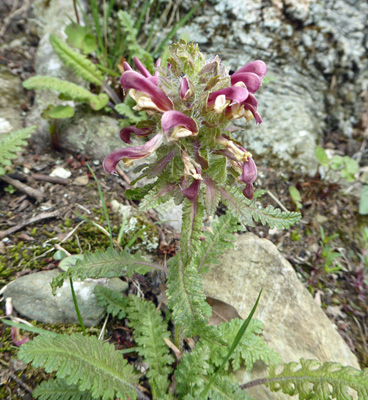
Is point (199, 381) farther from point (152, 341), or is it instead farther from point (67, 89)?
point (67, 89)

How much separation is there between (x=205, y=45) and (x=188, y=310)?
12.3ft

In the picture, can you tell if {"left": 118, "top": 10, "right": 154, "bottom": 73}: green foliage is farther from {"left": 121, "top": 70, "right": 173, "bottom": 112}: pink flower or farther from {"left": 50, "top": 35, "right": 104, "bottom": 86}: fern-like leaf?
{"left": 121, "top": 70, "right": 173, "bottom": 112}: pink flower

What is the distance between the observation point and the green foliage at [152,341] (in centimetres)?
204

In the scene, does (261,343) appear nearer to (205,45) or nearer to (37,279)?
(37,279)

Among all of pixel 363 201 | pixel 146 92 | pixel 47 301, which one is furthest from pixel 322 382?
pixel 363 201

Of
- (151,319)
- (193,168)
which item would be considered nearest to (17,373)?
(151,319)

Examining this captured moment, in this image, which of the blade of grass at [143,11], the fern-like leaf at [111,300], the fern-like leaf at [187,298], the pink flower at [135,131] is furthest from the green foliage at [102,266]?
the blade of grass at [143,11]

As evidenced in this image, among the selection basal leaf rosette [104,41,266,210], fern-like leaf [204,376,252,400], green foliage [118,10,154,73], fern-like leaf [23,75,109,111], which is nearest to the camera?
basal leaf rosette [104,41,266,210]

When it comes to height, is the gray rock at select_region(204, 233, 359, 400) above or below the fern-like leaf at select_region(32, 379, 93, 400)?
above

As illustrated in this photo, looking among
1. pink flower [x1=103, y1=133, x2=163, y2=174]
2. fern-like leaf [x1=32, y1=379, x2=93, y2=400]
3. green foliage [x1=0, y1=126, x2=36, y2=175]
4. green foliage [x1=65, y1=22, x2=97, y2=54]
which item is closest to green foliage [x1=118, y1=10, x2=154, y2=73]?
green foliage [x1=65, y1=22, x2=97, y2=54]

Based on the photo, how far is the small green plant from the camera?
5.44 feet

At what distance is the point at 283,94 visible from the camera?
4.21 metres

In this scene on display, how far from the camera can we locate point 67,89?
333cm

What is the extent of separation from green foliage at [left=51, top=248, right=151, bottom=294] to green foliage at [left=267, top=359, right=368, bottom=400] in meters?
1.18
